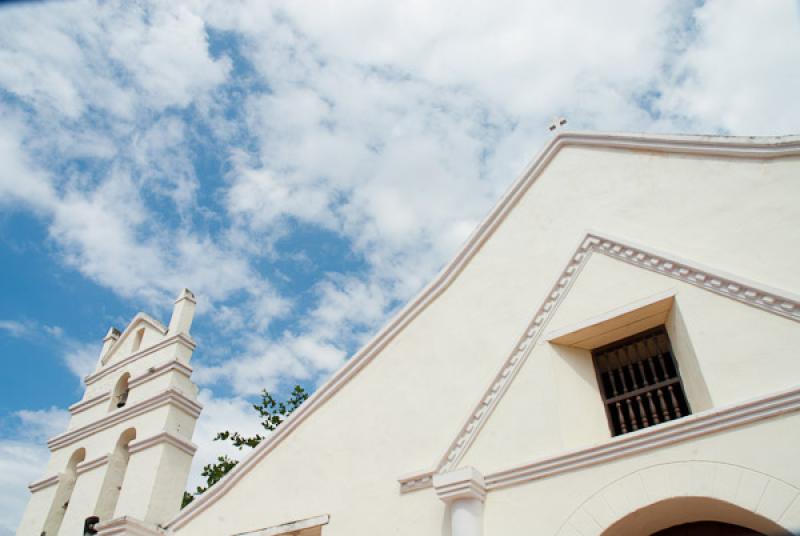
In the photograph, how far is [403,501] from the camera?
7094mm

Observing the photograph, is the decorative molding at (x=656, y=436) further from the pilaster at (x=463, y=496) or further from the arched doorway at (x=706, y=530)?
the arched doorway at (x=706, y=530)

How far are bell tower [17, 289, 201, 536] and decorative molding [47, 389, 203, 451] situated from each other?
2 centimetres

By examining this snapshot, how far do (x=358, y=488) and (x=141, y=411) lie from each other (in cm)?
471

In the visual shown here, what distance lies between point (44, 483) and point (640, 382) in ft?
33.0

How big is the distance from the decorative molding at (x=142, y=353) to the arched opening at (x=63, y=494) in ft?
4.92

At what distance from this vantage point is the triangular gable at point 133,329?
459 inches

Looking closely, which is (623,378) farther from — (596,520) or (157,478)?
(157,478)

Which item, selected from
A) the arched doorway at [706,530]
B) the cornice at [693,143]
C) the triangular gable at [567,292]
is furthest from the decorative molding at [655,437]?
the cornice at [693,143]

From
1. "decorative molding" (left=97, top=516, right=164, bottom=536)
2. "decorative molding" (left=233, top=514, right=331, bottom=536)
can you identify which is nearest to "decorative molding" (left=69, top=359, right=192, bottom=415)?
"decorative molding" (left=97, top=516, right=164, bottom=536)

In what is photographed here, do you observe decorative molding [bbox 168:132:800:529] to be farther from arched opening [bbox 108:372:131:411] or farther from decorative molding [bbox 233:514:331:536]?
arched opening [bbox 108:372:131:411]

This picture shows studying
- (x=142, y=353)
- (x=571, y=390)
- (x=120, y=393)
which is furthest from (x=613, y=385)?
(x=120, y=393)

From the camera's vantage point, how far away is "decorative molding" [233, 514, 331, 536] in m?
7.57

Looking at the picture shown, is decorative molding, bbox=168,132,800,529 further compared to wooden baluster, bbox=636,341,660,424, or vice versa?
decorative molding, bbox=168,132,800,529

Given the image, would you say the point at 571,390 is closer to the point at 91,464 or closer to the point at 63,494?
the point at 91,464
